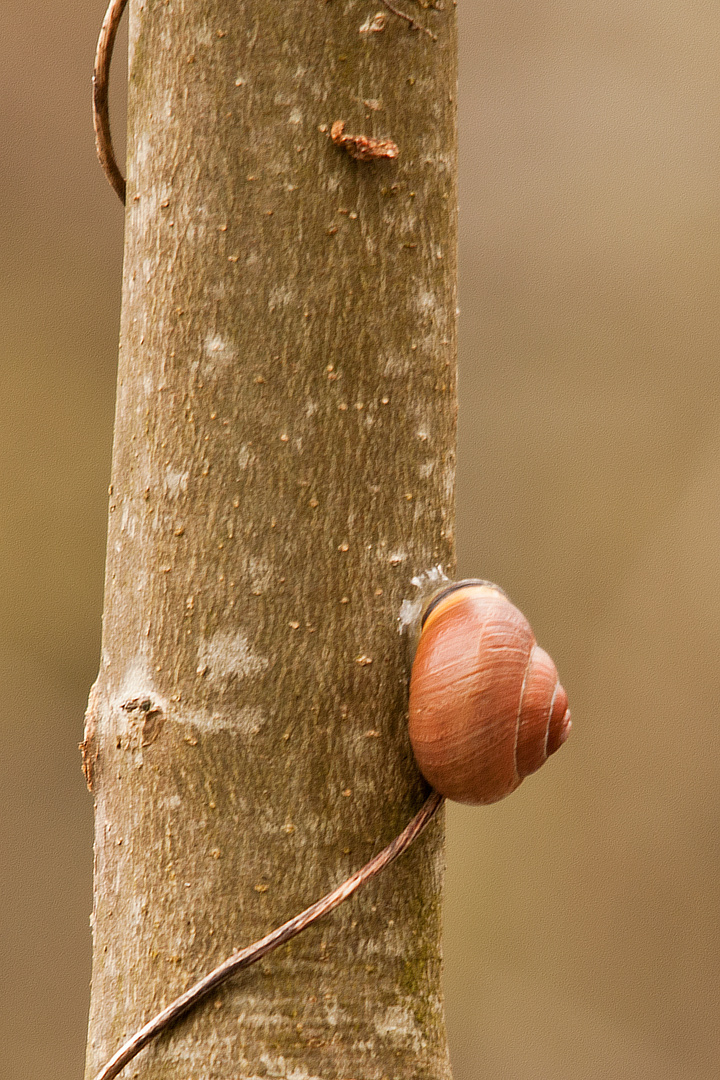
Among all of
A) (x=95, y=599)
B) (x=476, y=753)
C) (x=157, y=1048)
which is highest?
(x=476, y=753)

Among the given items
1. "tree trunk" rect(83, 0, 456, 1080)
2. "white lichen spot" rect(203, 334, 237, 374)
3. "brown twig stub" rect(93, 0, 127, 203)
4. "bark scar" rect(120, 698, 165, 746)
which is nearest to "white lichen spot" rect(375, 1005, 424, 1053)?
"tree trunk" rect(83, 0, 456, 1080)

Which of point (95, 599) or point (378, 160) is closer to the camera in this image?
point (378, 160)

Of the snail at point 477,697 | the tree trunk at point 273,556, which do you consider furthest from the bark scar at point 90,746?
the snail at point 477,697

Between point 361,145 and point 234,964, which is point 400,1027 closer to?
point 234,964

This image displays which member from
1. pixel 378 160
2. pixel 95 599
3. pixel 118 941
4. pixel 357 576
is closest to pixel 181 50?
pixel 378 160

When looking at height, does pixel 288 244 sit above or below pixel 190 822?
above

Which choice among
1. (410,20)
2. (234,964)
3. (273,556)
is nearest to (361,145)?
(410,20)

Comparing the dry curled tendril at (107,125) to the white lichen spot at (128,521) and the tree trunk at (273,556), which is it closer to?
the tree trunk at (273,556)

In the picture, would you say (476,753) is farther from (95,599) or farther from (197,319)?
(95,599)
